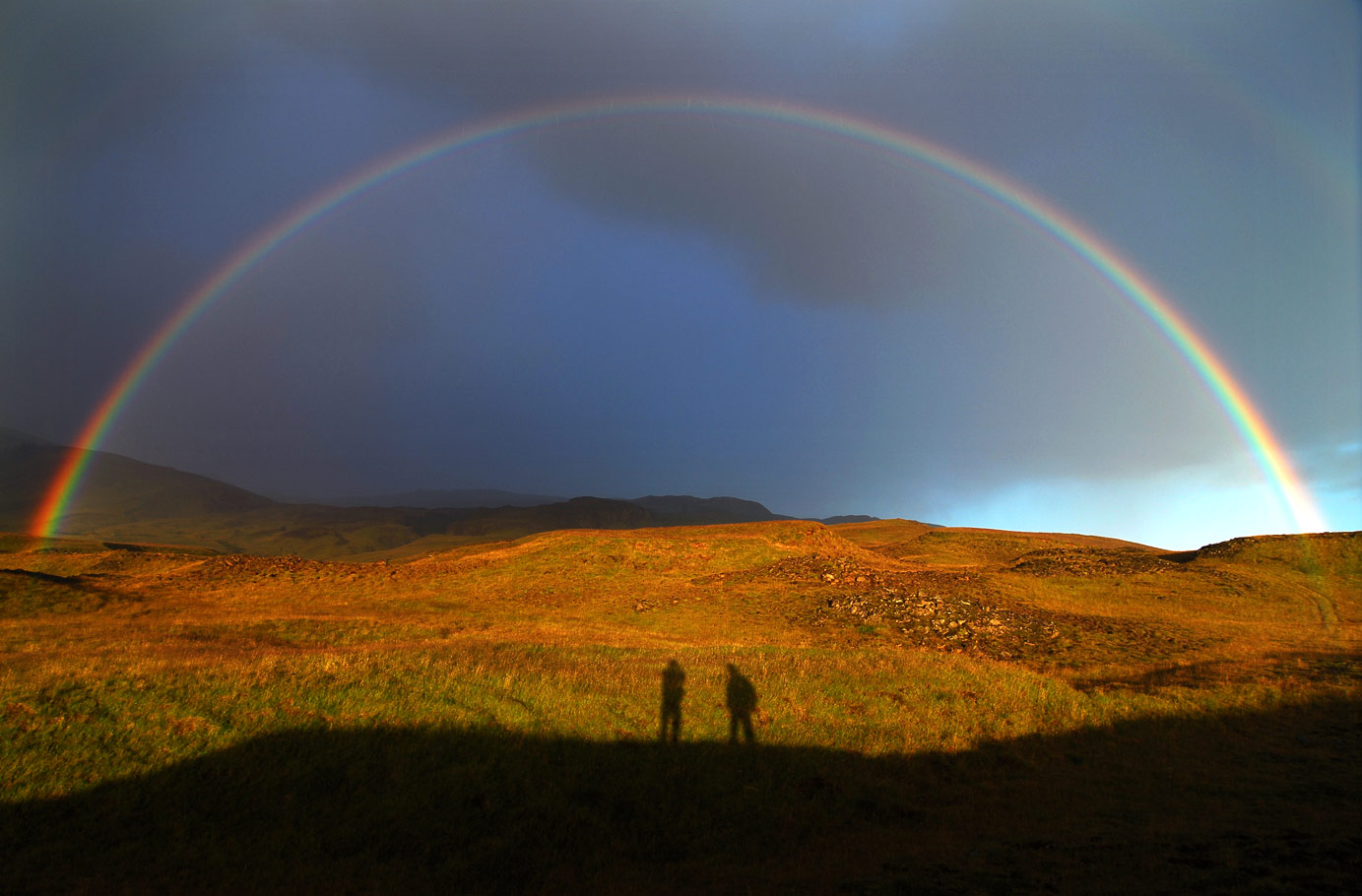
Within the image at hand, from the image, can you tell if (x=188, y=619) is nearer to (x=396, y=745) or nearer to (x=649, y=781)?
(x=396, y=745)

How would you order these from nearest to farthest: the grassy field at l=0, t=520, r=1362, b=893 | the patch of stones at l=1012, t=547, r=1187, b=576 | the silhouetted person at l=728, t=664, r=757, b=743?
the grassy field at l=0, t=520, r=1362, b=893, the silhouetted person at l=728, t=664, r=757, b=743, the patch of stones at l=1012, t=547, r=1187, b=576

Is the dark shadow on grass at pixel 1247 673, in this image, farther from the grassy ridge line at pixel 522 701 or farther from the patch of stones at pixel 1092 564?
the patch of stones at pixel 1092 564

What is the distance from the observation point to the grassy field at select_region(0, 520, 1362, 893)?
25.6 feet

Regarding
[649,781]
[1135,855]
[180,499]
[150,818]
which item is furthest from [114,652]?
[180,499]

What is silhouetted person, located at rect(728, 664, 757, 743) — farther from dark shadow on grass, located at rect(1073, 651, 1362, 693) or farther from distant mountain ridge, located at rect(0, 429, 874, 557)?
distant mountain ridge, located at rect(0, 429, 874, 557)

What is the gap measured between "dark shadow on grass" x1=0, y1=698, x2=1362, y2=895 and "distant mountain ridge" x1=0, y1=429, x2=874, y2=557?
97.2 metres

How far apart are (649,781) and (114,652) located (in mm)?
13414

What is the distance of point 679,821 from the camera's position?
980cm

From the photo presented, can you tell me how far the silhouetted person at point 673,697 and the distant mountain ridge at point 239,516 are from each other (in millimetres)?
92924

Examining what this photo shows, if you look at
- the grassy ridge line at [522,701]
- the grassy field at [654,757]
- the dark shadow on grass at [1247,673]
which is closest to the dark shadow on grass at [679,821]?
the grassy field at [654,757]

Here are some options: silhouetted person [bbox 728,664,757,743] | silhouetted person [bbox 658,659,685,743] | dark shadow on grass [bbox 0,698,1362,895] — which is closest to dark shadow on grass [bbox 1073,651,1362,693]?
dark shadow on grass [bbox 0,698,1362,895]

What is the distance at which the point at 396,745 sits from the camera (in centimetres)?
1088

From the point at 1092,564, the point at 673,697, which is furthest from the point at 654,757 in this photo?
the point at 1092,564

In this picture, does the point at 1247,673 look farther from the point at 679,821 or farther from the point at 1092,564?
the point at 1092,564
